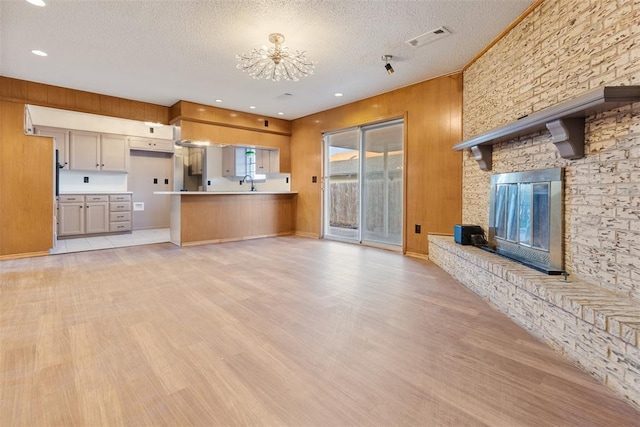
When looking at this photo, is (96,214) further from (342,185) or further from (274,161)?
(342,185)

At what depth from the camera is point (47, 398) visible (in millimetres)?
1401

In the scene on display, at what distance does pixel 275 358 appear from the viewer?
1762 mm

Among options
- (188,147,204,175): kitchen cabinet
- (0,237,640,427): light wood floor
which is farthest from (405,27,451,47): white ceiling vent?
(188,147,204,175): kitchen cabinet

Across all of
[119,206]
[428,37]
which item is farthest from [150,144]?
[428,37]

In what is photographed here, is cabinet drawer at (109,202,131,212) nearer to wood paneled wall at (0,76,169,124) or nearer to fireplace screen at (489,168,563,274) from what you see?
wood paneled wall at (0,76,169,124)

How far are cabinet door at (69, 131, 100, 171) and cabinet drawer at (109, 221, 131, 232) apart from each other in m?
1.19

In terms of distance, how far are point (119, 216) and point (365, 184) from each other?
5224 millimetres

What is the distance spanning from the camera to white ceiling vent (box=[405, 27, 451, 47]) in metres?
3.08

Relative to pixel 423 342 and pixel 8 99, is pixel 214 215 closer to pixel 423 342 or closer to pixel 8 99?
pixel 8 99

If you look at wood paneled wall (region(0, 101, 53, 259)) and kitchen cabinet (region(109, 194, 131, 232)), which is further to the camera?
kitchen cabinet (region(109, 194, 131, 232))

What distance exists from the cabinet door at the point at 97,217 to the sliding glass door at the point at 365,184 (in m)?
4.56

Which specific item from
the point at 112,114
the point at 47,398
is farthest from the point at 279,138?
the point at 47,398

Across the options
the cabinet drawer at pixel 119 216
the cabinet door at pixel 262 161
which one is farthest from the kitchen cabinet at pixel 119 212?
the cabinet door at pixel 262 161

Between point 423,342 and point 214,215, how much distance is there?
4.67 m
